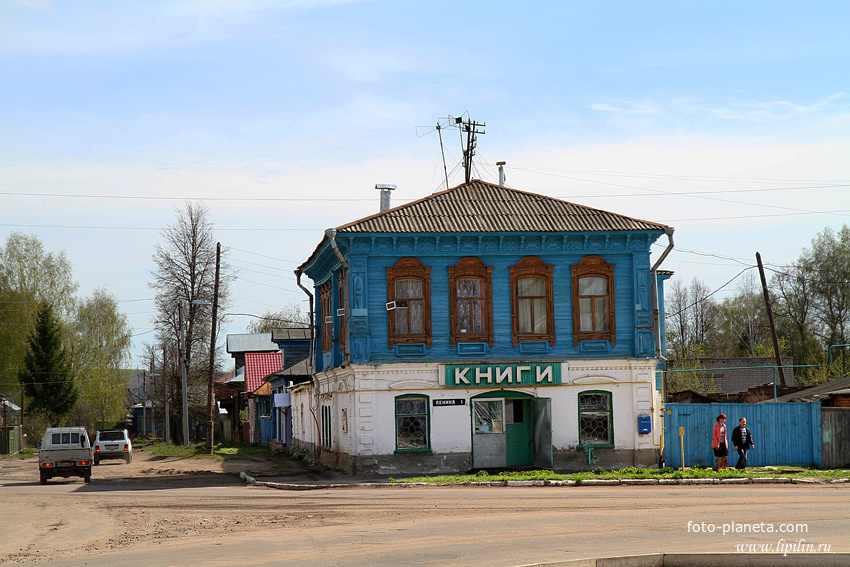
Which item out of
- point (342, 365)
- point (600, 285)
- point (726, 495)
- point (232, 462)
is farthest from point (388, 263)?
point (232, 462)

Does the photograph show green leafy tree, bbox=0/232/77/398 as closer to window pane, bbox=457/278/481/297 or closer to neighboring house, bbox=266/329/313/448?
neighboring house, bbox=266/329/313/448

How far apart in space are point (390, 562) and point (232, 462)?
27602 mm

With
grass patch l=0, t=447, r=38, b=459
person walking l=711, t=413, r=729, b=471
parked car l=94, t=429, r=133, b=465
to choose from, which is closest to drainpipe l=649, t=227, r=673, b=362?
person walking l=711, t=413, r=729, b=471

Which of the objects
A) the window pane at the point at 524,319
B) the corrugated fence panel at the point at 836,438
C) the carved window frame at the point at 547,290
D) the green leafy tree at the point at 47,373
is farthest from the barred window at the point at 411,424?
the green leafy tree at the point at 47,373

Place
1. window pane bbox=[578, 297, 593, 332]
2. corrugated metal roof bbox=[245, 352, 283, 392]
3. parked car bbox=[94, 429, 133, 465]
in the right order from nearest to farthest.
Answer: window pane bbox=[578, 297, 593, 332], parked car bbox=[94, 429, 133, 465], corrugated metal roof bbox=[245, 352, 283, 392]

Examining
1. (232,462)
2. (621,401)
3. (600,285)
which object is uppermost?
(600,285)

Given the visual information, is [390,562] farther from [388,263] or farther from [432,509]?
[388,263]

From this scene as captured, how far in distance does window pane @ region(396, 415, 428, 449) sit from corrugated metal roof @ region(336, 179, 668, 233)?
5.40 metres

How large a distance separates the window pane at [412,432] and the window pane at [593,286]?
6.04 meters

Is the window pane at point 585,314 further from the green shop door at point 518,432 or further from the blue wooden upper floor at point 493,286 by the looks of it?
the green shop door at point 518,432

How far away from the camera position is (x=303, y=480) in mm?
26031

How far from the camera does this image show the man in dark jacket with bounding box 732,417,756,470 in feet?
80.9

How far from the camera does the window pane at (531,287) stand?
26938 millimetres

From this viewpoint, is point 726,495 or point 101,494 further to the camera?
point 101,494
